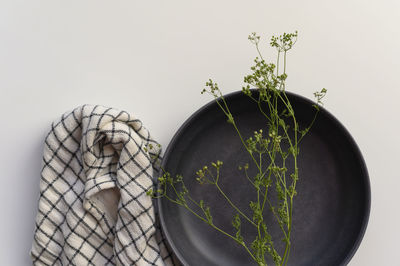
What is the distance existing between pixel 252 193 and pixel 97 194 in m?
0.30

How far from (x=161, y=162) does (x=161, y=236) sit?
6.0 inches

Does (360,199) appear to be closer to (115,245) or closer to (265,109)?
(265,109)

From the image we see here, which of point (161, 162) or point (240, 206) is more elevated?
point (161, 162)

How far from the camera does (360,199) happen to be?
2.70ft

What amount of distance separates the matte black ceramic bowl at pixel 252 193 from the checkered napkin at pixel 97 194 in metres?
0.06

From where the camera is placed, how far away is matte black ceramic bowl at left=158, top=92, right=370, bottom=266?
0.83 m

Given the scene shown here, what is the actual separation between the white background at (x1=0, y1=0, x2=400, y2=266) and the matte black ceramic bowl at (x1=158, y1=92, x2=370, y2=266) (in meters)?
0.06

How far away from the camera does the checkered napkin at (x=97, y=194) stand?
782 millimetres

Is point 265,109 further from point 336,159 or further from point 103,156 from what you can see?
point 103,156

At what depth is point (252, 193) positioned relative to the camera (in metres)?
0.83

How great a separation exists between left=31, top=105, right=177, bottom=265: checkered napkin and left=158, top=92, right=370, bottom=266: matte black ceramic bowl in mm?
60

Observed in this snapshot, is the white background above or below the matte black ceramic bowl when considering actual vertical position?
above
